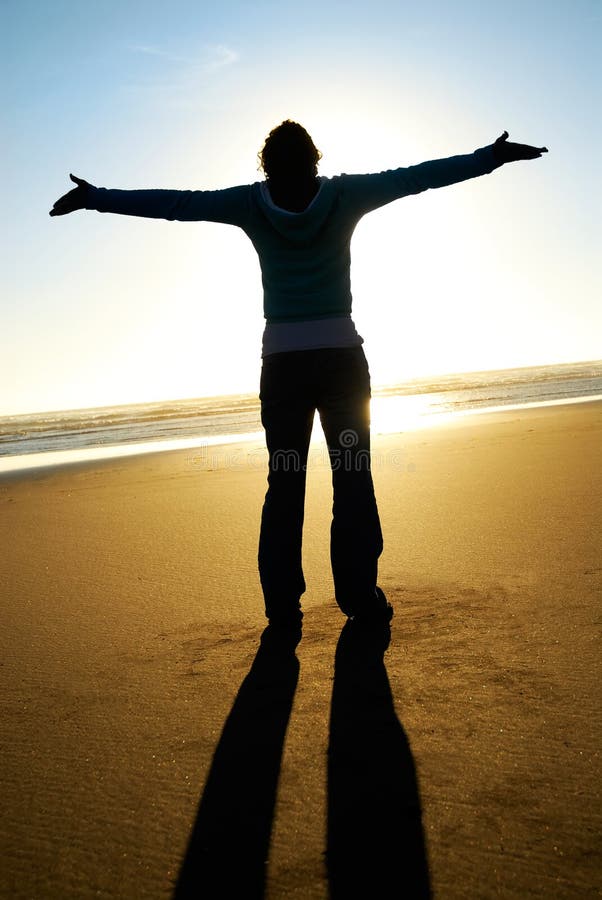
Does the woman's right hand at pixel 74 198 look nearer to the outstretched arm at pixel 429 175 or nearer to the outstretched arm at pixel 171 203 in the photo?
the outstretched arm at pixel 171 203

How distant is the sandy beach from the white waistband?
1108 mm

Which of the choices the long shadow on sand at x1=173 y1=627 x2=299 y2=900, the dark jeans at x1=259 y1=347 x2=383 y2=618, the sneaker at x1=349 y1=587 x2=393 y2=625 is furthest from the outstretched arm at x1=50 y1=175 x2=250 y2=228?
the long shadow on sand at x1=173 y1=627 x2=299 y2=900

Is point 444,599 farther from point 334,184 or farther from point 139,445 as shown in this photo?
point 139,445

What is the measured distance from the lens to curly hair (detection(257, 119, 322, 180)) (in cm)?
259

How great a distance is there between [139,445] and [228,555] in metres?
11.3

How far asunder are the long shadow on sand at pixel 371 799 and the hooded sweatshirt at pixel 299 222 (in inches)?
51.8

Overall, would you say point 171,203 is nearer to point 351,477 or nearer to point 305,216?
point 305,216

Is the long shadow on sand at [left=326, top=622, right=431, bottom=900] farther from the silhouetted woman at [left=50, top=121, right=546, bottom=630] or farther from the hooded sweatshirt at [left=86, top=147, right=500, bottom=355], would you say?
the hooded sweatshirt at [left=86, top=147, right=500, bottom=355]

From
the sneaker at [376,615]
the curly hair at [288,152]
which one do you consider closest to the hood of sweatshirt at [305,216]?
the curly hair at [288,152]

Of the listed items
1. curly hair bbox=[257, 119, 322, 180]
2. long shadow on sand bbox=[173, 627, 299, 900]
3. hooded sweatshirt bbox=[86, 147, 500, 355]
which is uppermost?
curly hair bbox=[257, 119, 322, 180]

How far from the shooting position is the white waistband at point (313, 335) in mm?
2596

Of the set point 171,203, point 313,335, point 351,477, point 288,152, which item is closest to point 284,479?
point 351,477

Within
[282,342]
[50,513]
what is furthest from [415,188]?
[50,513]

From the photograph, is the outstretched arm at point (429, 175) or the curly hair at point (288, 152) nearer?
the outstretched arm at point (429, 175)
